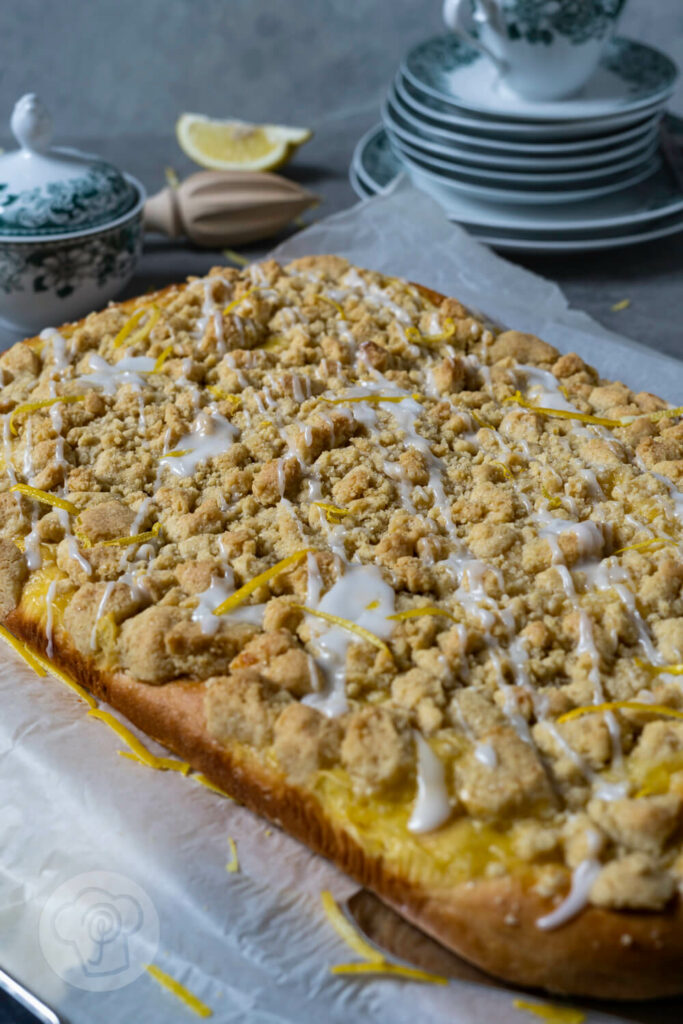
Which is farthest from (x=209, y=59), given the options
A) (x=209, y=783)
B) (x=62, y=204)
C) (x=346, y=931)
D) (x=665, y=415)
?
(x=346, y=931)

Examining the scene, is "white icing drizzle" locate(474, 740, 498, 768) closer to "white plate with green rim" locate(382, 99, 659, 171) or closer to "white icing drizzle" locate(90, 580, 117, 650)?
"white icing drizzle" locate(90, 580, 117, 650)

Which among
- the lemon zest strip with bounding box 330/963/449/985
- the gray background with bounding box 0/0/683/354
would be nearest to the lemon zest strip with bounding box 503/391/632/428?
the lemon zest strip with bounding box 330/963/449/985

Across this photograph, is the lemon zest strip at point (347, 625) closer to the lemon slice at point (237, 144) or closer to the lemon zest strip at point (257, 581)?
the lemon zest strip at point (257, 581)

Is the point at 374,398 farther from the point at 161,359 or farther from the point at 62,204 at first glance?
the point at 62,204

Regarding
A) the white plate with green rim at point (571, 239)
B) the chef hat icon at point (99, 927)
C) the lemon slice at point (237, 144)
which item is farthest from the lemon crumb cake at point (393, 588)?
the lemon slice at point (237, 144)

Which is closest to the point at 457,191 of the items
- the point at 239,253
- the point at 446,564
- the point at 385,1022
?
the point at 239,253

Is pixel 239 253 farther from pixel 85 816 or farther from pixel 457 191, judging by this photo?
pixel 85 816
